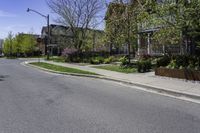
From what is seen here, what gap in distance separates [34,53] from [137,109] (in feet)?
257

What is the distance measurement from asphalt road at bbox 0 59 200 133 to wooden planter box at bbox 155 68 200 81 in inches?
127

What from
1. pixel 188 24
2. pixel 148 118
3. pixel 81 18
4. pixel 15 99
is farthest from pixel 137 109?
pixel 81 18

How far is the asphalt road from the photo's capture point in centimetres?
761

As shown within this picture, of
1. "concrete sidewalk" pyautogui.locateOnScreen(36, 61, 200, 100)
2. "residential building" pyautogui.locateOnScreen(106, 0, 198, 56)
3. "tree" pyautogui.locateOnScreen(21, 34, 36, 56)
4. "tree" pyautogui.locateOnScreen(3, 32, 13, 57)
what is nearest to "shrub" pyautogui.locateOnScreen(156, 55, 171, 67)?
"residential building" pyautogui.locateOnScreen(106, 0, 198, 56)

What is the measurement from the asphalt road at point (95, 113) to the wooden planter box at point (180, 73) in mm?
3216

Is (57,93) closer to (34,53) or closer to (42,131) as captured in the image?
(42,131)

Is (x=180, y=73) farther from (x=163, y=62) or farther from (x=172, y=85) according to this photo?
(x=163, y=62)

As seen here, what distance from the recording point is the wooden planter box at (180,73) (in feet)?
51.2

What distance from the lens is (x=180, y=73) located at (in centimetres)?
1650

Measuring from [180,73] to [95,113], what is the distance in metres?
8.25

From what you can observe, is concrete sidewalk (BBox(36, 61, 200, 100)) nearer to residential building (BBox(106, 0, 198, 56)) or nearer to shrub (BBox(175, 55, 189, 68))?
shrub (BBox(175, 55, 189, 68))

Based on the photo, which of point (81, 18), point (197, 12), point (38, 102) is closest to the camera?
point (38, 102)

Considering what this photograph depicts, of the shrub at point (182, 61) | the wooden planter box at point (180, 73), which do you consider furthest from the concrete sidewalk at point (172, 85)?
the shrub at point (182, 61)

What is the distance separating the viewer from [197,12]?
16891 millimetres
